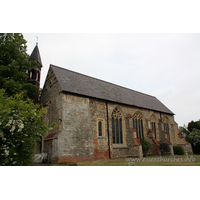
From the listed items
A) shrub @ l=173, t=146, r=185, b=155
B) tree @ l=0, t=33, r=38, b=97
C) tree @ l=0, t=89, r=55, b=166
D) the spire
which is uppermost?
the spire

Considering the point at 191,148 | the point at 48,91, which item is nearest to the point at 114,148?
the point at 48,91

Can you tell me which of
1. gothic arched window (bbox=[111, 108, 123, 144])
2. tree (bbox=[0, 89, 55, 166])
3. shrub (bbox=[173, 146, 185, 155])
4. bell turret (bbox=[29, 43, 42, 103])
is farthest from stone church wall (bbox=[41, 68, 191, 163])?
shrub (bbox=[173, 146, 185, 155])

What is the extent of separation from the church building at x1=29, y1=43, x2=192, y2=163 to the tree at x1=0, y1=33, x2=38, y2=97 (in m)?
2.99

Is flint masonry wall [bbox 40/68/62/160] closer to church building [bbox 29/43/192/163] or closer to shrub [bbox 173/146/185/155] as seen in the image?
church building [bbox 29/43/192/163]

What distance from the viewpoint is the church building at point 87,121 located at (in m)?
14.7

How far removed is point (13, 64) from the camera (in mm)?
16406

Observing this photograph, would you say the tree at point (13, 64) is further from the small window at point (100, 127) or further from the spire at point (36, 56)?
the small window at point (100, 127)

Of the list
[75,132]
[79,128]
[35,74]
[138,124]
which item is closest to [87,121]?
[79,128]

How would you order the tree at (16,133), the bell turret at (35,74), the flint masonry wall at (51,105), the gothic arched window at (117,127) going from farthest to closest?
1. the bell turret at (35,74)
2. the gothic arched window at (117,127)
3. the flint masonry wall at (51,105)
4. the tree at (16,133)

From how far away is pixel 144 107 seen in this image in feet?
80.5

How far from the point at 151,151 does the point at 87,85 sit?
12899mm

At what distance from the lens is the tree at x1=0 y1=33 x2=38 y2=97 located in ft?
51.7

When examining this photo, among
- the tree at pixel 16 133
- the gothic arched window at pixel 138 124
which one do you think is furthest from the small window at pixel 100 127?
the tree at pixel 16 133

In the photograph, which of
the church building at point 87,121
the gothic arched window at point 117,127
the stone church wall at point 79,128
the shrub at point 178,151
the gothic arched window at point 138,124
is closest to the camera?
the stone church wall at point 79,128
